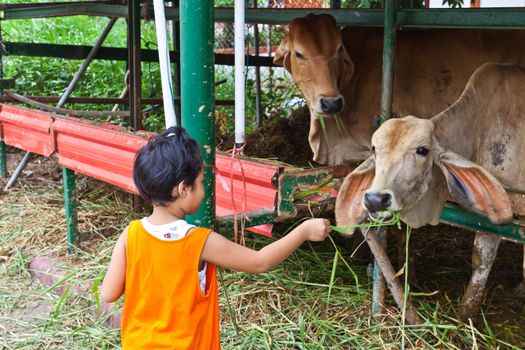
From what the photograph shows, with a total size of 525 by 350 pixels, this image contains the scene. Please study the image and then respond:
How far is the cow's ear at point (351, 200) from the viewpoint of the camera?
131 inches

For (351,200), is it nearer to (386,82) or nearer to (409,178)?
(409,178)

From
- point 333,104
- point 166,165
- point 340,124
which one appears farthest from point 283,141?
point 166,165

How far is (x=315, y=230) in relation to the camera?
2.29 m

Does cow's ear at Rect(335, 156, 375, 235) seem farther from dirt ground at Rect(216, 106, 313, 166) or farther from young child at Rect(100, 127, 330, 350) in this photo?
dirt ground at Rect(216, 106, 313, 166)

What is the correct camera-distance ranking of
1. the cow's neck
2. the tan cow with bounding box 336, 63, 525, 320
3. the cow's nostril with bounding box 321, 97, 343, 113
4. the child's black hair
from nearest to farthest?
the child's black hair < the tan cow with bounding box 336, 63, 525, 320 < the cow's neck < the cow's nostril with bounding box 321, 97, 343, 113

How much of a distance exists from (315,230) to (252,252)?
0.74 feet

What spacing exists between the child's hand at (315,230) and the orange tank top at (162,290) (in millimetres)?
330

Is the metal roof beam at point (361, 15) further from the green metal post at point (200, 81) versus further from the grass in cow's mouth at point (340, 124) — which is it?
the green metal post at point (200, 81)

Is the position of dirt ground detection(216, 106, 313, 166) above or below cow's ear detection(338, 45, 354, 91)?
below

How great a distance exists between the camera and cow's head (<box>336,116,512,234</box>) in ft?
10.2

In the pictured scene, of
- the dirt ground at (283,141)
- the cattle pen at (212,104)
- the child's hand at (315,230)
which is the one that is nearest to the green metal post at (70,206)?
the cattle pen at (212,104)

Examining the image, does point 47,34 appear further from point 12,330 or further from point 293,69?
point 12,330

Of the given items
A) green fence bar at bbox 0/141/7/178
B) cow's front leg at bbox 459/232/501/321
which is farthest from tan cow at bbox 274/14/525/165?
green fence bar at bbox 0/141/7/178

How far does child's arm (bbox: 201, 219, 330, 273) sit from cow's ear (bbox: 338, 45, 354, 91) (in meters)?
3.09
